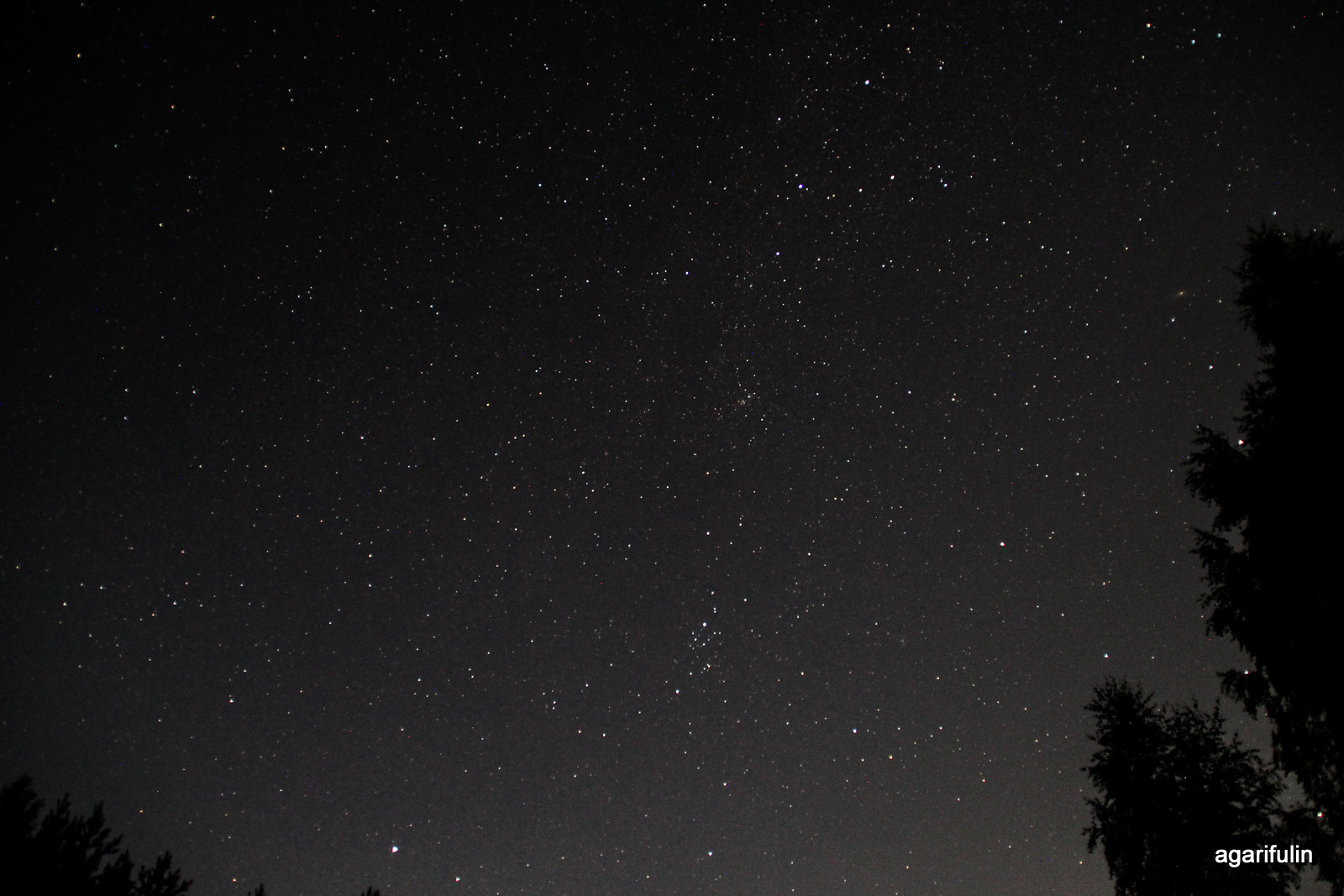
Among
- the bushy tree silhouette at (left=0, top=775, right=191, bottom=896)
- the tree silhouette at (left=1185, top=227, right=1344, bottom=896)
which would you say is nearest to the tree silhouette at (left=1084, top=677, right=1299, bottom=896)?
the tree silhouette at (left=1185, top=227, right=1344, bottom=896)

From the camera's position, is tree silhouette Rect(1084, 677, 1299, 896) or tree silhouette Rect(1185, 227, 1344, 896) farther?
tree silhouette Rect(1084, 677, 1299, 896)

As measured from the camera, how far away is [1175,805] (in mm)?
9016

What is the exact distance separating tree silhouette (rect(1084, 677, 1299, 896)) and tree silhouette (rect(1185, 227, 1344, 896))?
2341 mm

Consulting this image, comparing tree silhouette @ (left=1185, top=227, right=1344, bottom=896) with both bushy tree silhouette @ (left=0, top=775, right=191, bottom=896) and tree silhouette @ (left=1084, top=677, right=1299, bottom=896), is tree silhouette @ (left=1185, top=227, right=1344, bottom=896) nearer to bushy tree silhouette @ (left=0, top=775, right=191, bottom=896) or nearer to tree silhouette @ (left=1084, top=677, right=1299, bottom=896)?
tree silhouette @ (left=1084, top=677, right=1299, bottom=896)

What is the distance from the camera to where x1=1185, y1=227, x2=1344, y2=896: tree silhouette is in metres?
5.90

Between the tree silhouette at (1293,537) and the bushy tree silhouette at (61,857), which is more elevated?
the tree silhouette at (1293,537)

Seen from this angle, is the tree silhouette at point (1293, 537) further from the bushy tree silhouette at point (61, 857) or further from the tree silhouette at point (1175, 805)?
the bushy tree silhouette at point (61, 857)

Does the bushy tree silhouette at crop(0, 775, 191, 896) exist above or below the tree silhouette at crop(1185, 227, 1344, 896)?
below

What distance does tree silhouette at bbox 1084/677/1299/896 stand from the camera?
332 inches

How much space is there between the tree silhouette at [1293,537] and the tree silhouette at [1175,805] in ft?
7.68

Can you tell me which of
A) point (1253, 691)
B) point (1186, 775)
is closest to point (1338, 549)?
point (1253, 691)

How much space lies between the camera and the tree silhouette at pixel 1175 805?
843 centimetres

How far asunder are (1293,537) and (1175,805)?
5.32 m

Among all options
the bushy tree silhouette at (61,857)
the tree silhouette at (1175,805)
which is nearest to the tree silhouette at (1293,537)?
the tree silhouette at (1175,805)
